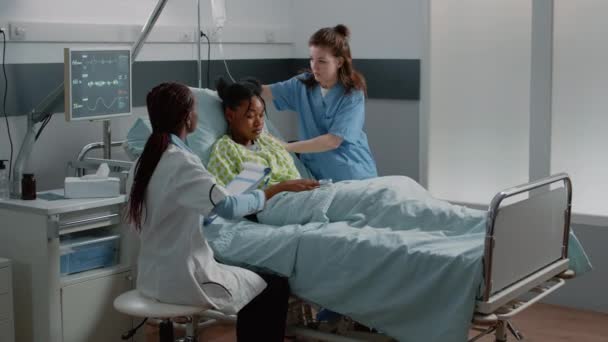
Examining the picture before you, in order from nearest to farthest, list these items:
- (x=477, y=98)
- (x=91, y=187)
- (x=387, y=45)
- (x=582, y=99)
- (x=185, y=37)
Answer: (x=91, y=187), (x=582, y=99), (x=185, y=37), (x=477, y=98), (x=387, y=45)

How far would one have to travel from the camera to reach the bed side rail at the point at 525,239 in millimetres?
2725

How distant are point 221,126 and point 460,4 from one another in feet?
5.19

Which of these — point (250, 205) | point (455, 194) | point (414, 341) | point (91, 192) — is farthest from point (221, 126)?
point (455, 194)

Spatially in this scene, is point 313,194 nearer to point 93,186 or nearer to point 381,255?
point 381,255

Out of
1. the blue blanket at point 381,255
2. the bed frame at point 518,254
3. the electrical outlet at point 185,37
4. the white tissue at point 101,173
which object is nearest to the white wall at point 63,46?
the electrical outlet at point 185,37

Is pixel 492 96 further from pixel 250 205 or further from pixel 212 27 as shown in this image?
pixel 250 205

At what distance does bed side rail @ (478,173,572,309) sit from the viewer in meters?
2.72


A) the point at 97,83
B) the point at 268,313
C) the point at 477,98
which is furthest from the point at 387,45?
the point at 268,313

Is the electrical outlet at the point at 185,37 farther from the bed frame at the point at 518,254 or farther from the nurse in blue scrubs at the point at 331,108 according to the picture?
the bed frame at the point at 518,254

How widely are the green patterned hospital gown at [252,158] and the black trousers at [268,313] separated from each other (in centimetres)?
58

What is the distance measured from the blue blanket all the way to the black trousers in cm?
5

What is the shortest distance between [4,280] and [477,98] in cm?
248

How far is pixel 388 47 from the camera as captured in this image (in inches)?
190

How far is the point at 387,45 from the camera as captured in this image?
15.8 ft
